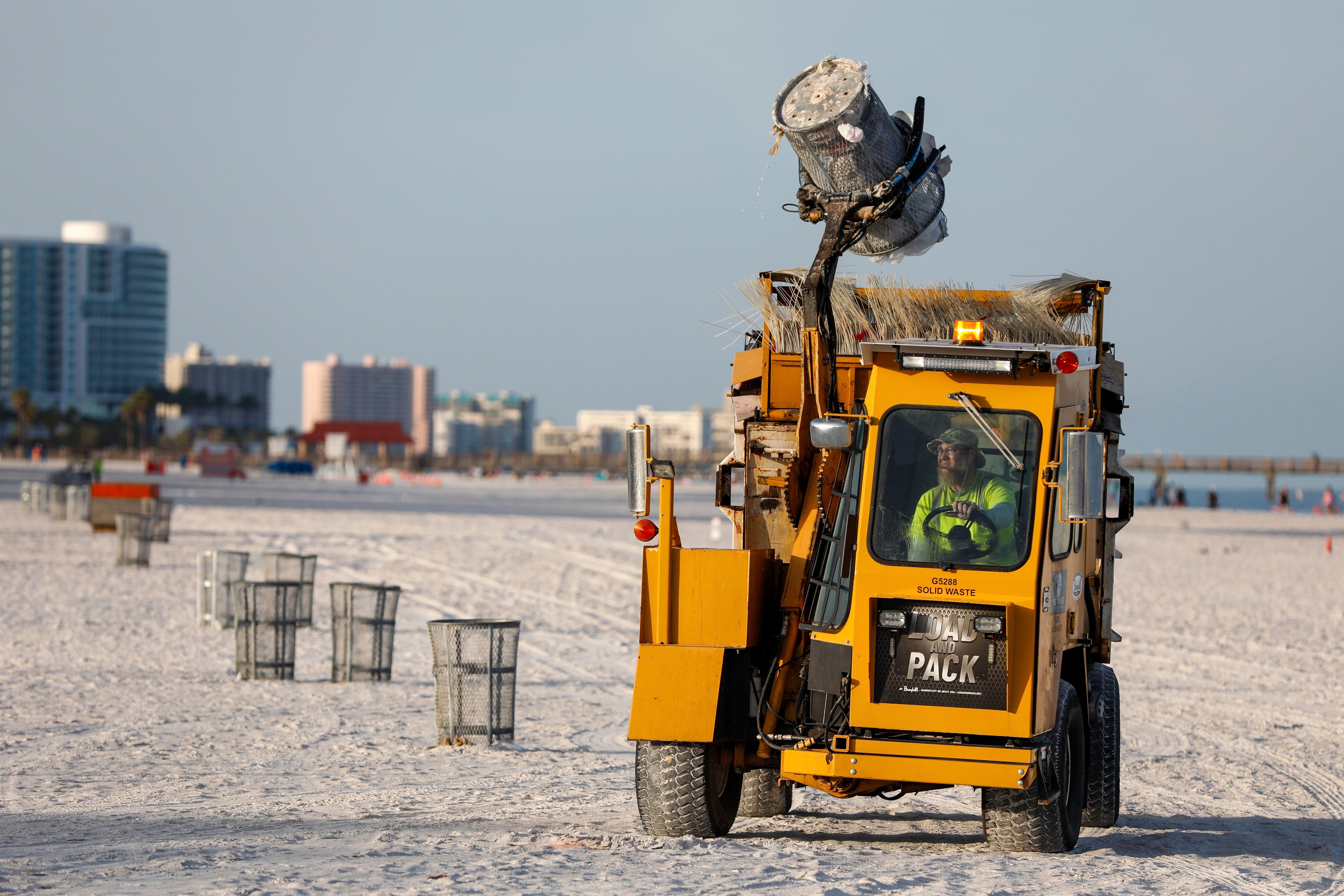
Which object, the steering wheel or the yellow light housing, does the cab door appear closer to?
the steering wheel

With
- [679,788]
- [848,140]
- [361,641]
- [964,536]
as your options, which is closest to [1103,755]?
[964,536]

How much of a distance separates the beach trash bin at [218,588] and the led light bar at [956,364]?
500 inches

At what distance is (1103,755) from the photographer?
27.8ft

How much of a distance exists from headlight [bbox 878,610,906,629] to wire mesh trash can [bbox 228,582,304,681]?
8.42 metres

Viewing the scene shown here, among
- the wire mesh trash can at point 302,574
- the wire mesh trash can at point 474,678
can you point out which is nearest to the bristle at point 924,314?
the wire mesh trash can at point 474,678

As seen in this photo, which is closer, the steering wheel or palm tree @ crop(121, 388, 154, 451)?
the steering wheel

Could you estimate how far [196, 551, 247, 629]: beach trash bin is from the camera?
18094 mm

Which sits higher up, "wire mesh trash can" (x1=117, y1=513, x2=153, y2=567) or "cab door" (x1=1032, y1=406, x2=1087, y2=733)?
"cab door" (x1=1032, y1=406, x2=1087, y2=733)

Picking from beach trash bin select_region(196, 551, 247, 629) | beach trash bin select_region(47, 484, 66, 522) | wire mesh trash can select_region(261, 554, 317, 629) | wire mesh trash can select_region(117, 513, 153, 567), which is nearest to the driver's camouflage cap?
wire mesh trash can select_region(261, 554, 317, 629)

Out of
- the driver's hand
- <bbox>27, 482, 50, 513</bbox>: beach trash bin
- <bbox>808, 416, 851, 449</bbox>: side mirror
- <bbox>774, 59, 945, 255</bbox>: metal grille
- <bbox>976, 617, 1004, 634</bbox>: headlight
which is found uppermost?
<bbox>774, 59, 945, 255</bbox>: metal grille

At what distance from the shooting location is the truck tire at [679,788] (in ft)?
24.2

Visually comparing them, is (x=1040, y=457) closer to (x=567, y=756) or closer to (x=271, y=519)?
(x=567, y=756)

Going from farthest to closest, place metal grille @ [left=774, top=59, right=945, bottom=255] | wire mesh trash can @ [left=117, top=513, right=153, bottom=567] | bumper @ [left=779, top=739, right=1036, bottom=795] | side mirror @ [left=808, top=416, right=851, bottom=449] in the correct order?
wire mesh trash can @ [left=117, top=513, right=153, bottom=567], metal grille @ [left=774, top=59, right=945, bottom=255], side mirror @ [left=808, top=416, right=851, bottom=449], bumper @ [left=779, top=739, right=1036, bottom=795]

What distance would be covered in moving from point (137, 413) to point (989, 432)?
19251 centimetres
